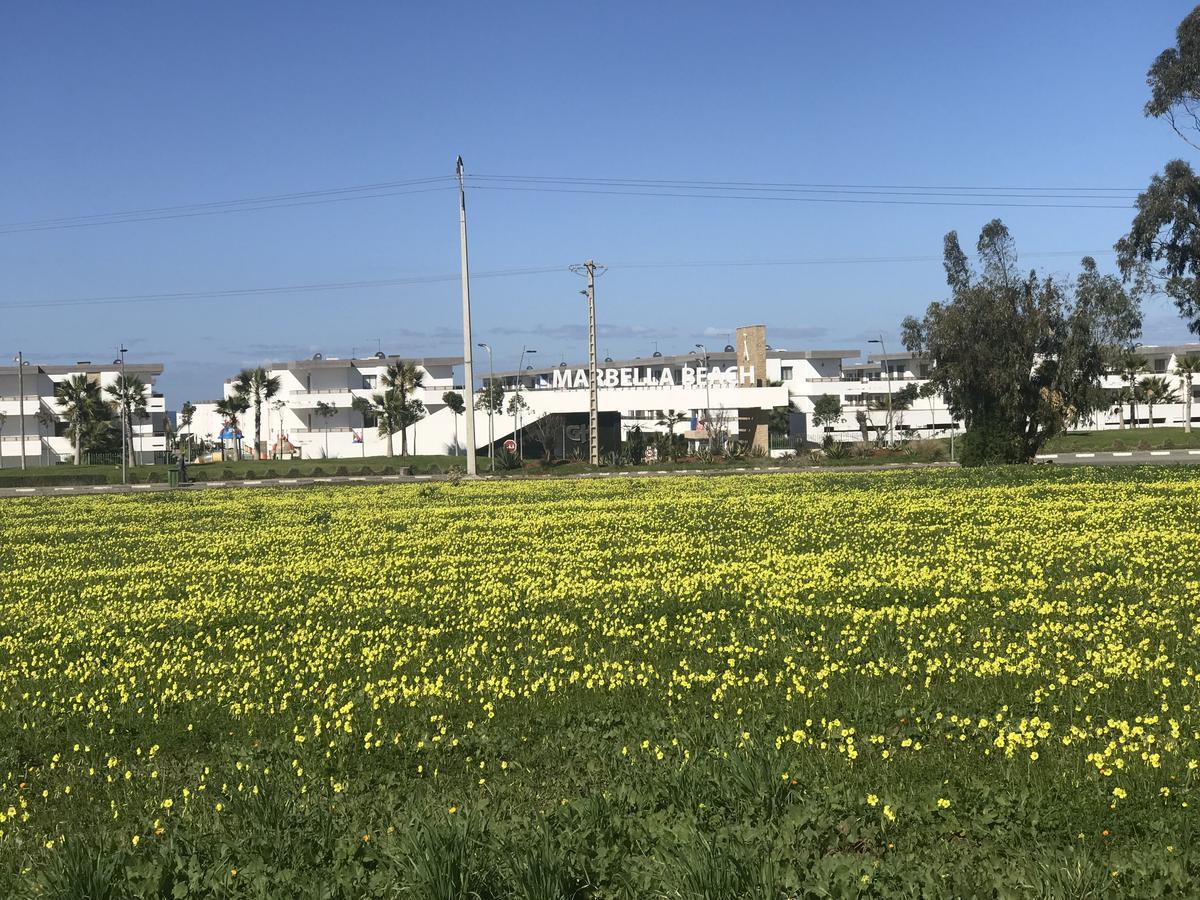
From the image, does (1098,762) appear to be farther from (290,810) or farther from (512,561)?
(512,561)

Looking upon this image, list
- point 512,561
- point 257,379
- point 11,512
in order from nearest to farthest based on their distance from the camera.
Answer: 1. point 512,561
2. point 11,512
3. point 257,379

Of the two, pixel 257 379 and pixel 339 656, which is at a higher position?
pixel 257 379

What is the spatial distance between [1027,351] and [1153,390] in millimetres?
88271

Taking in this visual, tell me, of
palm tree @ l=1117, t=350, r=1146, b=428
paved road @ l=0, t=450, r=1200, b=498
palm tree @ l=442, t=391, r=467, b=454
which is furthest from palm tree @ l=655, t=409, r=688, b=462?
palm tree @ l=1117, t=350, r=1146, b=428

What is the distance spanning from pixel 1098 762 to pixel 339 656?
7753mm

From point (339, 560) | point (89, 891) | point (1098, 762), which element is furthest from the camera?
point (339, 560)

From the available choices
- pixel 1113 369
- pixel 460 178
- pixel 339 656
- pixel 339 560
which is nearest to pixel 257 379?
pixel 460 178

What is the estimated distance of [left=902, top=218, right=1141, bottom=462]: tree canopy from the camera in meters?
55.8

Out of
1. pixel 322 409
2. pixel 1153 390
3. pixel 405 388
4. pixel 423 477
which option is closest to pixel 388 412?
pixel 405 388

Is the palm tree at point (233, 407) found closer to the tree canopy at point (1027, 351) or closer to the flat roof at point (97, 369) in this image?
the flat roof at point (97, 369)

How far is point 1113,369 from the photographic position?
6012 centimetres

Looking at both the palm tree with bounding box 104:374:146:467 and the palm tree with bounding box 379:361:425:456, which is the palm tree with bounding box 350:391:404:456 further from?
the palm tree with bounding box 104:374:146:467

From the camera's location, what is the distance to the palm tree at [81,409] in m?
112

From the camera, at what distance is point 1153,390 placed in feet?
437
